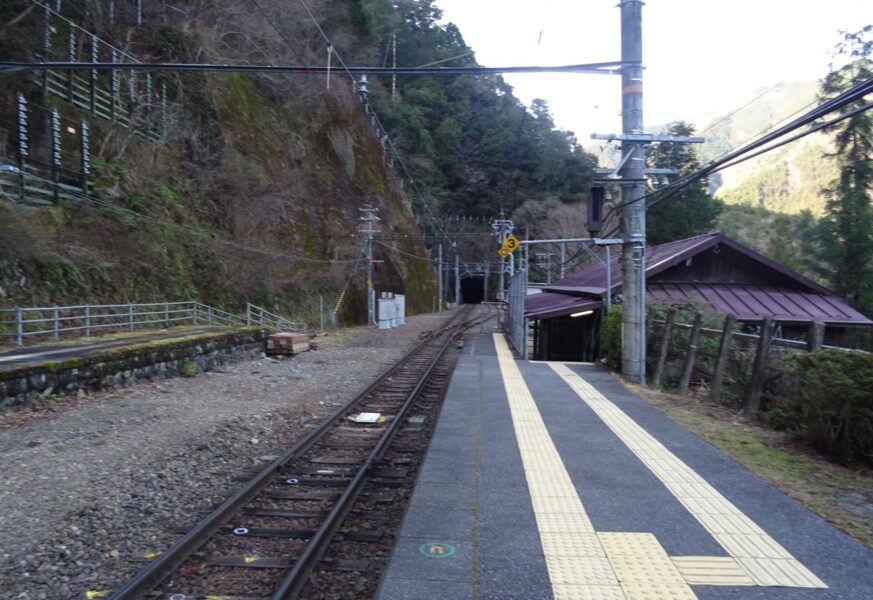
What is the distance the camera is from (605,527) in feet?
15.8

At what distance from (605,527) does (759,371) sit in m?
5.29

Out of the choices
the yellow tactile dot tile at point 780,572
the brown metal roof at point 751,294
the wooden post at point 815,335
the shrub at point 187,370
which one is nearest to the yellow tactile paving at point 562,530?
the yellow tactile dot tile at point 780,572

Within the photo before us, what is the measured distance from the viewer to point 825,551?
437cm

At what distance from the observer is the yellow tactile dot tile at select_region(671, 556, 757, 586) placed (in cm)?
394

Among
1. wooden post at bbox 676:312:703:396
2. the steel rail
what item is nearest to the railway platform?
the steel rail

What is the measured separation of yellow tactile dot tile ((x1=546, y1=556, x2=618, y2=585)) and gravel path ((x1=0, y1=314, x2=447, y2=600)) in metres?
3.04

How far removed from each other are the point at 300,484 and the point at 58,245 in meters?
14.1

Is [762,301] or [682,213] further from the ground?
[682,213]

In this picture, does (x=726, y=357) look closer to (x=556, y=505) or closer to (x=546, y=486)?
(x=546, y=486)

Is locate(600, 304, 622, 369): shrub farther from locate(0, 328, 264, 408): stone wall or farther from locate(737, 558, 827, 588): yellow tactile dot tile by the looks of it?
locate(737, 558, 827, 588): yellow tactile dot tile

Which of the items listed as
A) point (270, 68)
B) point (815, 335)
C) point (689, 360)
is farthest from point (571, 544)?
point (689, 360)

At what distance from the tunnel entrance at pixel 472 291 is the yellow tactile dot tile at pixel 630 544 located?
8801 centimetres

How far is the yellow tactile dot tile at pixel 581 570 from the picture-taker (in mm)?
3943

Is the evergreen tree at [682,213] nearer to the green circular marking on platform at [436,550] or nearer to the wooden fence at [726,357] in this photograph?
the wooden fence at [726,357]
